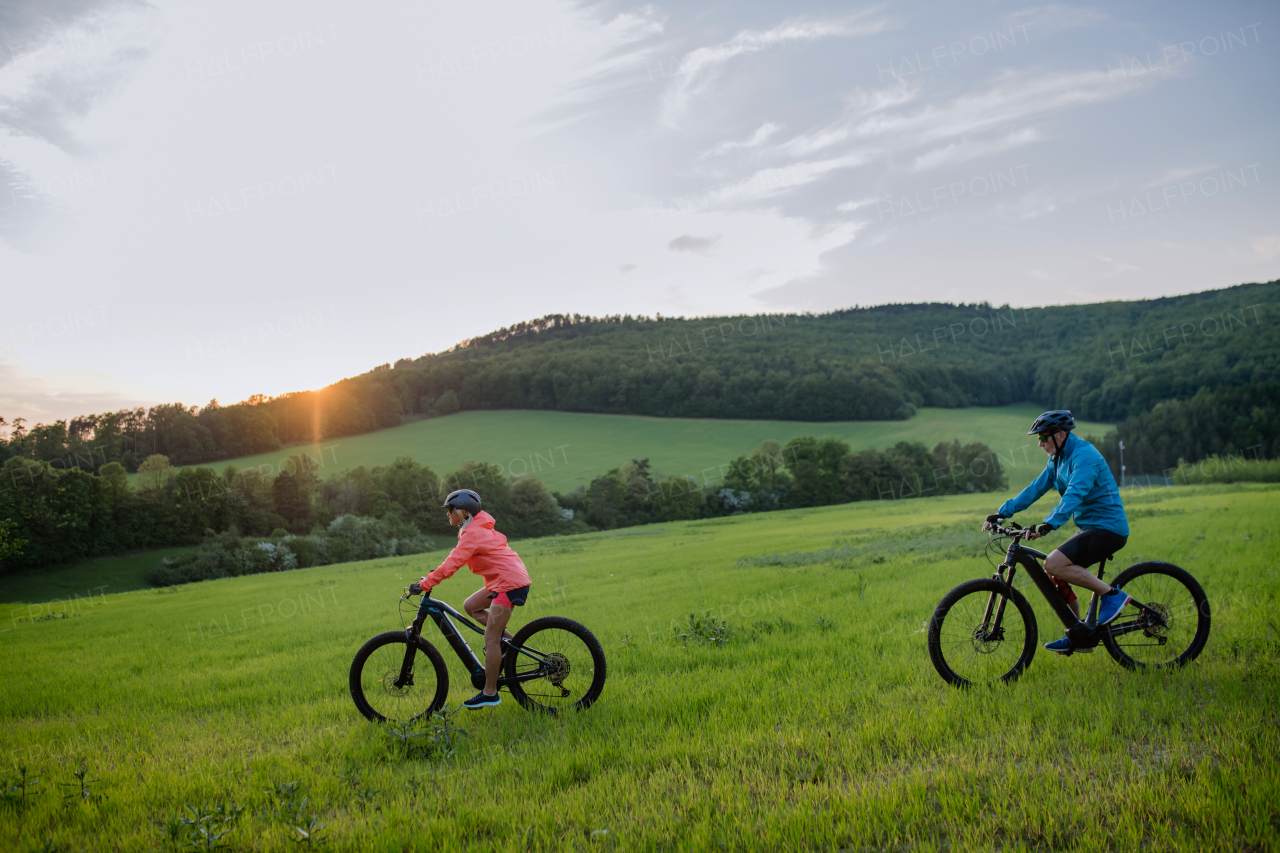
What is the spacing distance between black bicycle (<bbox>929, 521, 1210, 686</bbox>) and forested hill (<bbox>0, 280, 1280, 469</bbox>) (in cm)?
7964

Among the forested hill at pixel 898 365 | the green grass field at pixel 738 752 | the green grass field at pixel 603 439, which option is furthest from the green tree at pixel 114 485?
the forested hill at pixel 898 365

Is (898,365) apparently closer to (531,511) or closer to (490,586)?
(531,511)

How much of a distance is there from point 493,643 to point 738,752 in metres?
A: 2.60

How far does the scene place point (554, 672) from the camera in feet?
20.8

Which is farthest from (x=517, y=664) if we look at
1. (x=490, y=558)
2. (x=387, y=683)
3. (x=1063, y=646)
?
(x=1063, y=646)

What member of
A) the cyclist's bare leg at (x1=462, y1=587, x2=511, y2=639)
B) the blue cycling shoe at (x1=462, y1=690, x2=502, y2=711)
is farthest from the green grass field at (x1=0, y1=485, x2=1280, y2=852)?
the cyclist's bare leg at (x1=462, y1=587, x2=511, y2=639)

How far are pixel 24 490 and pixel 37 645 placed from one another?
42.8 metres

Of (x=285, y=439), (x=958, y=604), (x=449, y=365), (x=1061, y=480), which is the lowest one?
(x=958, y=604)

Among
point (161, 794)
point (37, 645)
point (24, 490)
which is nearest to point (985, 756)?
point (161, 794)

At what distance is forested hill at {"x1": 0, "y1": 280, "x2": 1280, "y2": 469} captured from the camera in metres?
76.5

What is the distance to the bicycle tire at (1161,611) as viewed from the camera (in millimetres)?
5953

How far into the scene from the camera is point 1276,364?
225 feet

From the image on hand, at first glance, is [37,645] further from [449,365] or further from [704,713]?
[449,365]

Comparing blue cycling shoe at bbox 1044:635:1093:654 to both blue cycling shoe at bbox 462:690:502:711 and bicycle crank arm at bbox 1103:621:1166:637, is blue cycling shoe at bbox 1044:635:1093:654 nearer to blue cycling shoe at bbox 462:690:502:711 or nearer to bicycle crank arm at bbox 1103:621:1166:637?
bicycle crank arm at bbox 1103:621:1166:637
